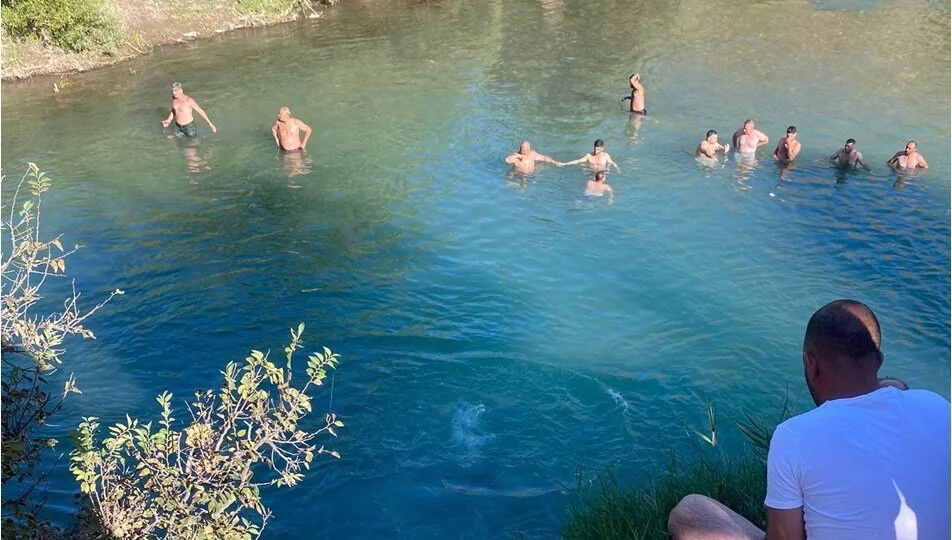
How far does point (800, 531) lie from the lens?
12.4ft

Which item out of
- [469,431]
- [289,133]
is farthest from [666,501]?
[289,133]

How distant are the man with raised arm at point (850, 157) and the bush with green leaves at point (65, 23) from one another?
24633mm

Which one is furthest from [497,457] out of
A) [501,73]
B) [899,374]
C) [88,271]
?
[501,73]

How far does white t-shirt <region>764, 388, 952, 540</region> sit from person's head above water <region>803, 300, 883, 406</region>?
0.12m

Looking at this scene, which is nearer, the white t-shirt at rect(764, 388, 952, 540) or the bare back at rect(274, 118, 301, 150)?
the white t-shirt at rect(764, 388, 952, 540)

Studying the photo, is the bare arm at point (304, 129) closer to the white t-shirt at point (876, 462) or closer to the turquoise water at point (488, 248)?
the turquoise water at point (488, 248)

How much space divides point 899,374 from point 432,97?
1604 cm

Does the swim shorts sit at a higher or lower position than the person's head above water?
lower

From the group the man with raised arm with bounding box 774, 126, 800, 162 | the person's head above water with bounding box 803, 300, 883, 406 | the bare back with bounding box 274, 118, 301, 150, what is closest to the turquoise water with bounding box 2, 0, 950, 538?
the man with raised arm with bounding box 774, 126, 800, 162

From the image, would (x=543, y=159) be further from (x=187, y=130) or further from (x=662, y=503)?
(x=662, y=503)

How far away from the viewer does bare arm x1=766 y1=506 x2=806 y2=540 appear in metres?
3.76

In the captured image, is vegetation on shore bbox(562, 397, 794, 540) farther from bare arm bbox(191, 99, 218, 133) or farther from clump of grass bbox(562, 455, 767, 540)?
bare arm bbox(191, 99, 218, 133)

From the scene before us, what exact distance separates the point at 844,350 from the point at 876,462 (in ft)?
1.81

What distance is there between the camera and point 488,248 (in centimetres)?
1452
